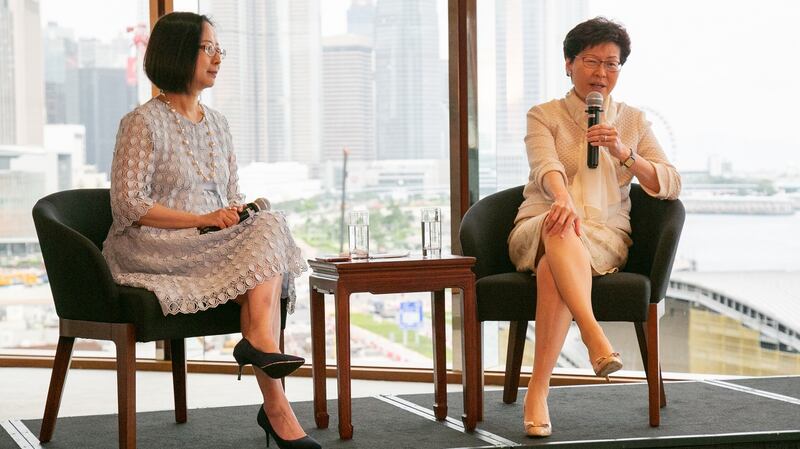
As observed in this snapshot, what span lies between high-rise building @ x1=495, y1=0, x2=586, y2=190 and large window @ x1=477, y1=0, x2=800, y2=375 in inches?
2.6

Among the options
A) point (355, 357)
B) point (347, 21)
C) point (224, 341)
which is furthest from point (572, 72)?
point (224, 341)

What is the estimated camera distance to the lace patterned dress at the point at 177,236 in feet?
10.7

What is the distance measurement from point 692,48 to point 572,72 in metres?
0.92

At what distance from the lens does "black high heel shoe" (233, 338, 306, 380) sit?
304cm

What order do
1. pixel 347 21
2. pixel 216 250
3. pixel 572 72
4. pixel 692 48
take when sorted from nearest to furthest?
pixel 216 250
pixel 572 72
pixel 692 48
pixel 347 21

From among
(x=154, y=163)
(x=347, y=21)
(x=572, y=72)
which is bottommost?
(x=154, y=163)

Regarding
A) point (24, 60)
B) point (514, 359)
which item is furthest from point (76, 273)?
point (24, 60)

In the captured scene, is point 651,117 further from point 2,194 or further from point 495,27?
point 2,194

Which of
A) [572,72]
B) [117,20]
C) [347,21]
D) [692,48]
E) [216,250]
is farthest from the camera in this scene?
[117,20]

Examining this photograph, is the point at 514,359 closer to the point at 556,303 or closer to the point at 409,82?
the point at 556,303

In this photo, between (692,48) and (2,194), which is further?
(2,194)

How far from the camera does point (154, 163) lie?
346 cm

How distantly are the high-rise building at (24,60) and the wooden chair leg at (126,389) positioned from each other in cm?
248

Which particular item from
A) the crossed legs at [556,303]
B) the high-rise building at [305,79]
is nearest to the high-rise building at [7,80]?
the high-rise building at [305,79]
